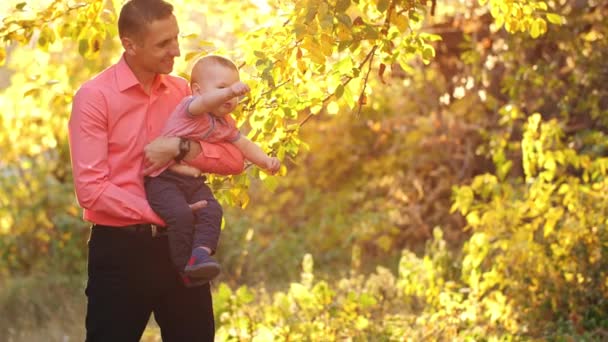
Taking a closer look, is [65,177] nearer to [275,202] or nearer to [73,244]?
[73,244]

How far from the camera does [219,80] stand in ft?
11.9

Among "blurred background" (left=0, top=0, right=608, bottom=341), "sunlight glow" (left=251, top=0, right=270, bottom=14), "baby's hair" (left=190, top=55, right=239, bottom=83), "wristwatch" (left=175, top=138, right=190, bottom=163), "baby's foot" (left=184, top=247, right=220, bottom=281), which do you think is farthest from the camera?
"sunlight glow" (left=251, top=0, right=270, bottom=14)

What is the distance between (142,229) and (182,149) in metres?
0.30

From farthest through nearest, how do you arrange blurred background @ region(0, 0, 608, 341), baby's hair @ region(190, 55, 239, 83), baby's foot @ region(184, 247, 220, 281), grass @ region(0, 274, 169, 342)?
1. grass @ region(0, 274, 169, 342)
2. blurred background @ region(0, 0, 608, 341)
3. baby's hair @ region(190, 55, 239, 83)
4. baby's foot @ region(184, 247, 220, 281)

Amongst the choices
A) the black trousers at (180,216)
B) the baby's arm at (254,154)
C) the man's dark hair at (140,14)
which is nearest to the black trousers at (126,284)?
the black trousers at (180,216)

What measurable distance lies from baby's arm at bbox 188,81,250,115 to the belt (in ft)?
1.32

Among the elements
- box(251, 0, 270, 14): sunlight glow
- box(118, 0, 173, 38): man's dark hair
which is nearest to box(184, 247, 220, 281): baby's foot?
box(118, 0, 173, 38): man's dark hair

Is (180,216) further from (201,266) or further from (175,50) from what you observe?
(175,50)

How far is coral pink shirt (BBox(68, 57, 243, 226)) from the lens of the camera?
343 cm

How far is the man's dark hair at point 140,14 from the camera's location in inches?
137

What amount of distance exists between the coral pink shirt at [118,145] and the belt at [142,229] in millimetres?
27

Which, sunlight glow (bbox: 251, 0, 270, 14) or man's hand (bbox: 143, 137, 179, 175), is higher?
sunlight glow (bbox: 251, 0, 270, 14)

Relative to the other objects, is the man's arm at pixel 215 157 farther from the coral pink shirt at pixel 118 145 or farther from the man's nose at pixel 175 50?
the man's nose at pixel 175 50

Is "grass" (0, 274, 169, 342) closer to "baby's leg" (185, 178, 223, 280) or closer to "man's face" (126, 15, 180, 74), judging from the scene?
"baby's leg" (185, 178, 223, 280)
